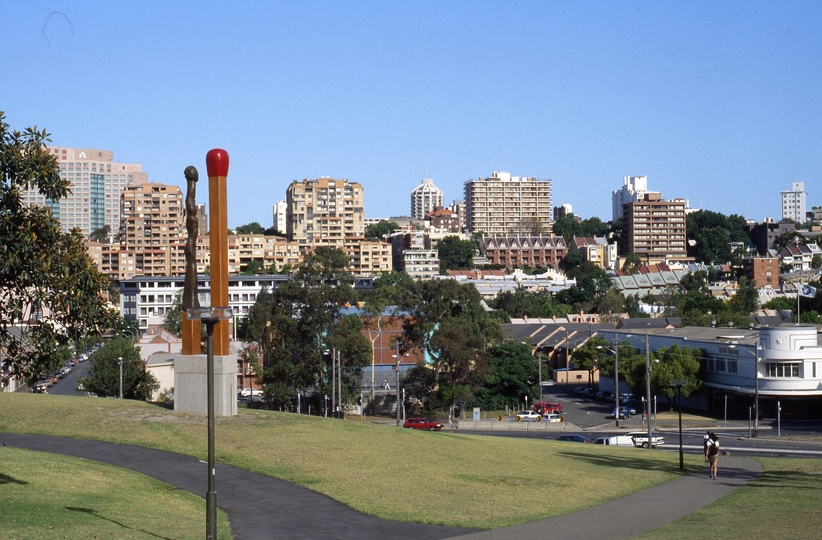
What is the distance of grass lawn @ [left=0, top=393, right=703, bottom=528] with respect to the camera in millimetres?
25141

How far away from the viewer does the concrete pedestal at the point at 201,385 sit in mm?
33969

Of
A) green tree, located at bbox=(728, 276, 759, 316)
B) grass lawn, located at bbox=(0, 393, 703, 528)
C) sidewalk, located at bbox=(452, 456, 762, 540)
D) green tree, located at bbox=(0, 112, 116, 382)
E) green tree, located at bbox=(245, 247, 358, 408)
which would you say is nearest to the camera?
green tree, located at bbox=(0, 112, 116, 382)

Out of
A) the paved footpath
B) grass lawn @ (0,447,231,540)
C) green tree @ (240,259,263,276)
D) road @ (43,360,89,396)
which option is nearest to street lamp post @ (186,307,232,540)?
grass lawn @ (0,447,231,540)

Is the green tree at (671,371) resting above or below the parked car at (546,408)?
above

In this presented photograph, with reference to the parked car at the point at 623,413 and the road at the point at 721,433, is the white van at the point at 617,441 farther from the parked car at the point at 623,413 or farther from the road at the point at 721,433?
the parked car at the point at 623,413

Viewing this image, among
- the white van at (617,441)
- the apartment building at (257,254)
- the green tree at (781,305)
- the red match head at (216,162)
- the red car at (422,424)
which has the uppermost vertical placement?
the apartment building at (257,254)

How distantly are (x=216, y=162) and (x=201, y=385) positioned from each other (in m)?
7.95

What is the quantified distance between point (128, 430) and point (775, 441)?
39.1 m

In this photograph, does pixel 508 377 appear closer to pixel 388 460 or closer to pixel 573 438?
pixel 573 438

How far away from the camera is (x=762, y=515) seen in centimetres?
2434

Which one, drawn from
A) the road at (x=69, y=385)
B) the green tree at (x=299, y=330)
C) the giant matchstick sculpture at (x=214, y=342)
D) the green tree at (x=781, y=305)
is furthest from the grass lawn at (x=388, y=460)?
the green tree at (x=781, y=305)

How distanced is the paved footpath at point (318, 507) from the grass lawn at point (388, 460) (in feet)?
2.02

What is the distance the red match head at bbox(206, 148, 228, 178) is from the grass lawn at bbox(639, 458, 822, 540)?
2006 cm

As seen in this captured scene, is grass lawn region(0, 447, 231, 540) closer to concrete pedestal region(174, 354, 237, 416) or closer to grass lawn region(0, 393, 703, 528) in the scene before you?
→ grass lawn region(0, 393, 703, 528)
